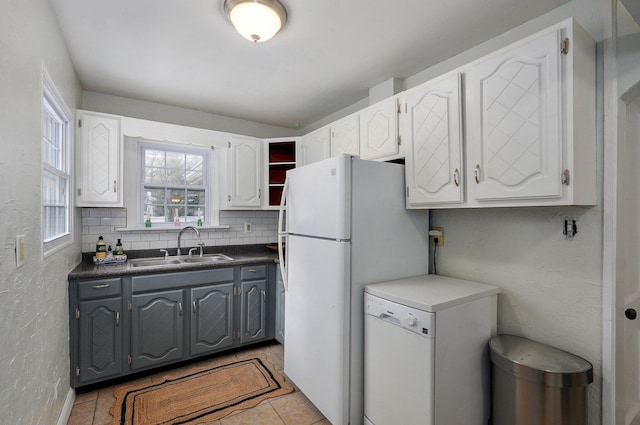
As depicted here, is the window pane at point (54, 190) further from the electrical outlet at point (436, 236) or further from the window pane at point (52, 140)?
the electrical outlet at point (436, 236)

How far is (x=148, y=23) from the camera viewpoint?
6.16 ft

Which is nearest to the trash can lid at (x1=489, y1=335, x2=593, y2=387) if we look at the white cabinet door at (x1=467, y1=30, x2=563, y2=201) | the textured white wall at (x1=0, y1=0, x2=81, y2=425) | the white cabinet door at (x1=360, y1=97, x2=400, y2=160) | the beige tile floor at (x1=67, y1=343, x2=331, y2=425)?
the white cabinet door at (x1=467, y1=30, x2=563, y2=201)

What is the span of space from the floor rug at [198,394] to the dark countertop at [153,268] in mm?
866

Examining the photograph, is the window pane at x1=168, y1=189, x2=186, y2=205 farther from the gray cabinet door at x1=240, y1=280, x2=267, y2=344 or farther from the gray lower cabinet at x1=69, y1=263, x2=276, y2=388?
the gray cabinet door at x1=240, y1=280, x2=267, y2=344

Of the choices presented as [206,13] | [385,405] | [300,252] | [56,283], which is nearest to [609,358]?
[385,405]

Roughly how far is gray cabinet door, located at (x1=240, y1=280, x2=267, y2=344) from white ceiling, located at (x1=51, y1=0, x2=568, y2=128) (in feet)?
6.11

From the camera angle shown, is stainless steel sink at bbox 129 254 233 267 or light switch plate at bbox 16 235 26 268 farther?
stainless steel sink at bbox 129 254 233 267

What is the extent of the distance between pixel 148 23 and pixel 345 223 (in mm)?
1723

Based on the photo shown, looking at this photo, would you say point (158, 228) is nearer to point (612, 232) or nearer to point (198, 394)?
point (198, 394)

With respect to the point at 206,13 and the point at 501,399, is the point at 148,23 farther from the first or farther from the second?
the point at 501,399

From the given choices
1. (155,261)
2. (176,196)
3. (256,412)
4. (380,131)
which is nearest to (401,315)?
(256,412)

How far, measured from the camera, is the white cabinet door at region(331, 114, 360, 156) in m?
2.61

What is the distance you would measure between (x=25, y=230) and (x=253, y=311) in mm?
1963

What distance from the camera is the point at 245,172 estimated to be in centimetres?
334
